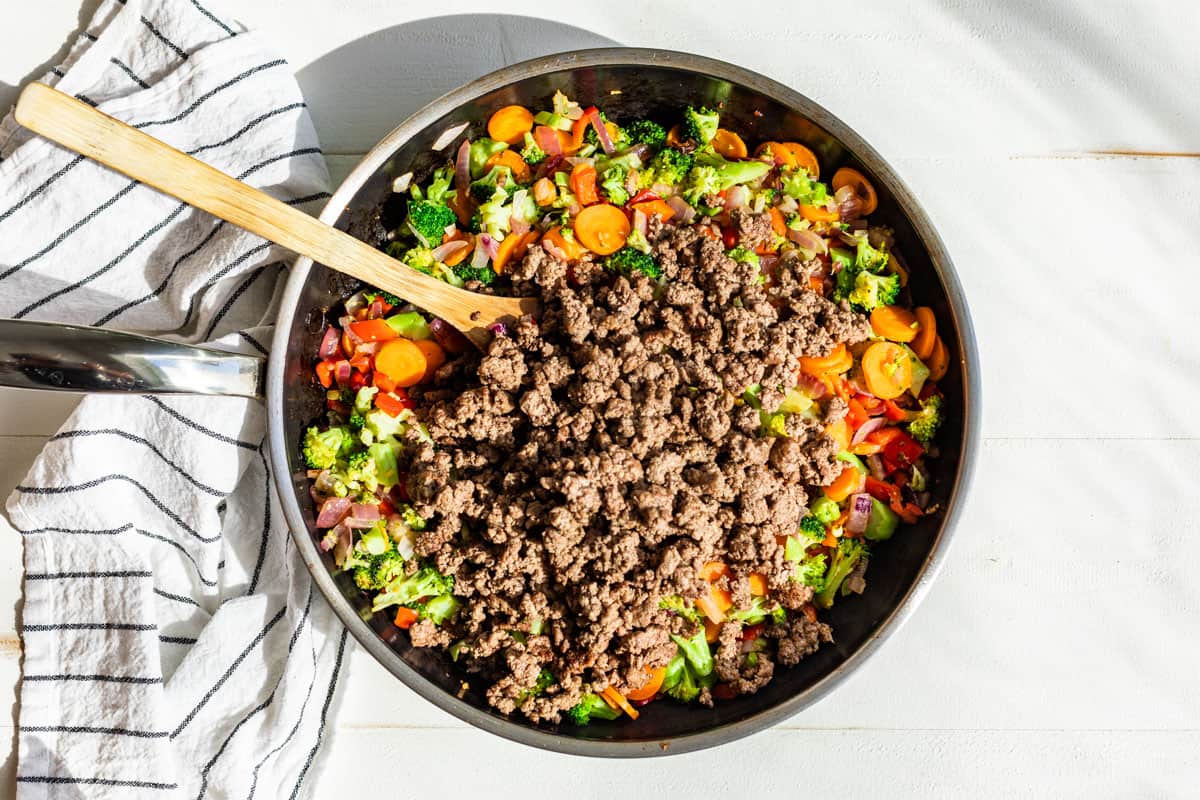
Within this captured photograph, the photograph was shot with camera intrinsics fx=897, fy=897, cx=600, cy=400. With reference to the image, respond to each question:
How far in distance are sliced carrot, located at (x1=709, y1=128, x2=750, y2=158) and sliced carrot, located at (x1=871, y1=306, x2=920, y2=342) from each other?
646 mm

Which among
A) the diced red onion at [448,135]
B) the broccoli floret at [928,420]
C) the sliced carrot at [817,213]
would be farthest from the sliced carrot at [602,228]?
the broccoli floret at [928,420]

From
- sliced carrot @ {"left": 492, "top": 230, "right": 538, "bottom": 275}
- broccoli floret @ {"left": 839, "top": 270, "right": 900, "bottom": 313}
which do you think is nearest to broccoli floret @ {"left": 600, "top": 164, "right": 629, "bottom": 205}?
sliced carrot @ {"left": 492, "top": 230, "right": 538, "bottom": 275}

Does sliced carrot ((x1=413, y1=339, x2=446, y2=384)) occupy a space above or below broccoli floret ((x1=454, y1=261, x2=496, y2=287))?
below

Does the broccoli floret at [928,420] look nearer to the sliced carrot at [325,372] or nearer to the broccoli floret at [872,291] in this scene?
the broccoli floret at [872,291]

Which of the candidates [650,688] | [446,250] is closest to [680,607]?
[650,688]

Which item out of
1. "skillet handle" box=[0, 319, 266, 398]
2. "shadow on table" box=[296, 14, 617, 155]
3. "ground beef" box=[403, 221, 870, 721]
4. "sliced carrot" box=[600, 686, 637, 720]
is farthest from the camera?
"shadow on table" box=[296, 14, 617, 155]

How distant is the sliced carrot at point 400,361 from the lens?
106 inches

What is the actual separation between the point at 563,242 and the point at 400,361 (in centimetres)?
61

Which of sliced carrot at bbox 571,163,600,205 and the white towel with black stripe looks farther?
the white towel with black stripe

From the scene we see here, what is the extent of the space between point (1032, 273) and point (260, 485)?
2715 mm

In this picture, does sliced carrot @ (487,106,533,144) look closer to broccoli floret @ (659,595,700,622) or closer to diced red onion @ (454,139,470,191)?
diced red onion @ (454,139,470,191)

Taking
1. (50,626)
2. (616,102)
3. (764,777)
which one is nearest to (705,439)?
(616,102)

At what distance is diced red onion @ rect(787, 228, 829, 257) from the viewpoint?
2.72 m

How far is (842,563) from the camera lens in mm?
2723
